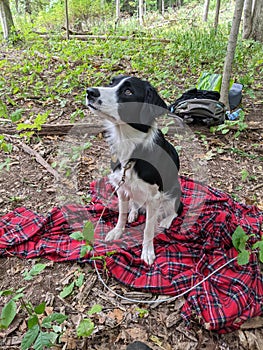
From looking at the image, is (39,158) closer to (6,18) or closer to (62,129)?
(62,129)

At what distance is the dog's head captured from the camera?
6.40 ft

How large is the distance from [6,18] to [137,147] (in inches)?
349

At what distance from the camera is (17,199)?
3170 mm

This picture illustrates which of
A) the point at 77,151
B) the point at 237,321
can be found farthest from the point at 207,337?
the point at 77,151

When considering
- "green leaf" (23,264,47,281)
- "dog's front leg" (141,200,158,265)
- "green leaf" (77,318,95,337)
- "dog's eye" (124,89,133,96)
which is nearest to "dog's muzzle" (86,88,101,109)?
"dog's eye" (124,89,133,96)

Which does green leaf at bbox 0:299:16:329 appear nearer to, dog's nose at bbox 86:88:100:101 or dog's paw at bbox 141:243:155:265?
dog's paw at bbox 141:243:155:265

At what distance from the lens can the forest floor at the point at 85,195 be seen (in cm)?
194

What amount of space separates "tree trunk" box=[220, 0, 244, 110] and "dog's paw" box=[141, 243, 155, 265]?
329 cm

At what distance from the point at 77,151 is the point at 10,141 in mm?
951

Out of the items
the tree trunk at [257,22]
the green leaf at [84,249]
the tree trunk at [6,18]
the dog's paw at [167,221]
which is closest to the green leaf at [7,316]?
the green leaf at [84,249]

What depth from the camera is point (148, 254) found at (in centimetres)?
247

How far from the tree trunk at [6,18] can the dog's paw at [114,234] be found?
26.9 feet

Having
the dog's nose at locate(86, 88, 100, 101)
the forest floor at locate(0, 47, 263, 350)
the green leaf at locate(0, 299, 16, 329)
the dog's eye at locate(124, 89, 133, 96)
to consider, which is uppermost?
the dog's nose at locate(86, 88, 100, 101)

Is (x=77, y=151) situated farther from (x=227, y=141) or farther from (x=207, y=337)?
(x=207, y=337)
